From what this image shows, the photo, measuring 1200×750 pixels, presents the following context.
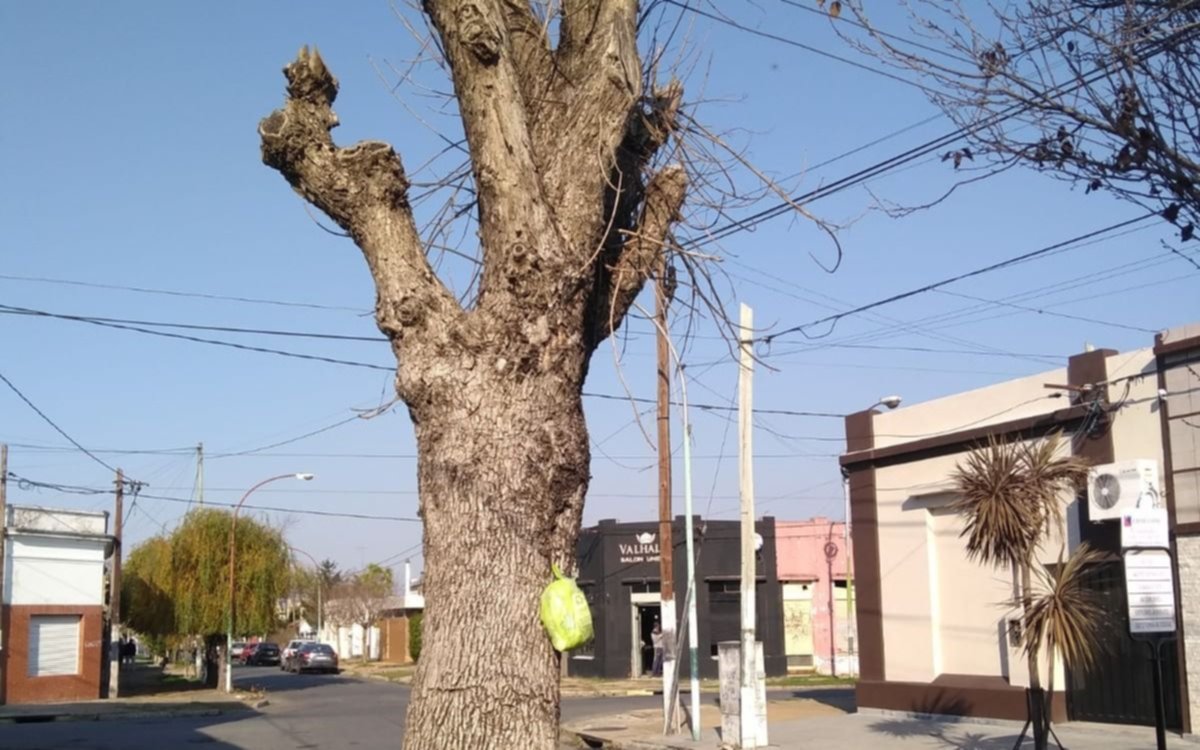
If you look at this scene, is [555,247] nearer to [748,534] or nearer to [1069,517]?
[748,534]

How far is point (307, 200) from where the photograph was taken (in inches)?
→ 183

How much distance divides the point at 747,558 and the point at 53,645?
2667 centimetres

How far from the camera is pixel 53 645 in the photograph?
3734 cm

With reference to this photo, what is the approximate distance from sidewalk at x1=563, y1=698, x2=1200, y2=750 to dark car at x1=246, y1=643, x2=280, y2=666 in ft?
175

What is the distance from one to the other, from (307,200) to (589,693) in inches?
1315

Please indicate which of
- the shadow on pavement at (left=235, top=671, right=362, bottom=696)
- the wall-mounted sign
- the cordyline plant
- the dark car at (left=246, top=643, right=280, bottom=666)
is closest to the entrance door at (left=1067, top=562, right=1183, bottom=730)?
the cordyline plant

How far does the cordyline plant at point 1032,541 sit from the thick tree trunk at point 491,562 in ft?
35.7

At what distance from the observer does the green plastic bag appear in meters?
3.89

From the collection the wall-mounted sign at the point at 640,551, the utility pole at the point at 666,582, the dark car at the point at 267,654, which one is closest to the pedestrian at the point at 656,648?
the wall-mounted sign at the point at 640,551

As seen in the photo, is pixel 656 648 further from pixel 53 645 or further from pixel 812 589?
pixel 53 645

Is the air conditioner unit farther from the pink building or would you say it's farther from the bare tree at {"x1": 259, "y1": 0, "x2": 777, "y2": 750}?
the pink building

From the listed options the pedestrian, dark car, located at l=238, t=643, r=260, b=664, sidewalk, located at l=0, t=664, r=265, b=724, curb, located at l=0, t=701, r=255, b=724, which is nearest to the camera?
curb, located at l=0, t=701, r=255, b=724

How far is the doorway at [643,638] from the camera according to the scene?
4366 cm

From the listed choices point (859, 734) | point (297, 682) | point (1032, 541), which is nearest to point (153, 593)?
point (297, 682)
